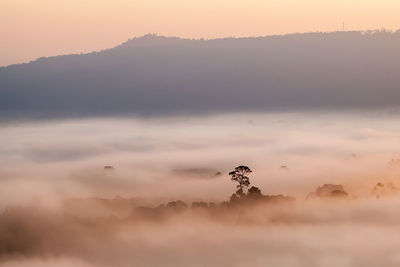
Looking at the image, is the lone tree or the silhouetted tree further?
the silhouetted tree

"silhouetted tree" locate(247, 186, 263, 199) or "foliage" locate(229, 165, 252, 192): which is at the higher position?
"foliage" locate(229, 165, 252, 192)

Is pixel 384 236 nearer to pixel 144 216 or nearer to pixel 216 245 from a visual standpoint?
pixel 216 245

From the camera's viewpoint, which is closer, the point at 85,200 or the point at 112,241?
the point at 112,241

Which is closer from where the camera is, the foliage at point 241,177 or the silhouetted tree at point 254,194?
the foliage at point 241,177

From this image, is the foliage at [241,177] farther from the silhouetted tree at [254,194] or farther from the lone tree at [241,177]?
the silhouetted tree at [254,194]

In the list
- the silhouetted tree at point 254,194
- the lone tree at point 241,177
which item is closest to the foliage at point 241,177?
the lone tree at point 241,177

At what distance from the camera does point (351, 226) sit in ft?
398

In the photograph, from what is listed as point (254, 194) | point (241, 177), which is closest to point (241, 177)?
point (241, 177)

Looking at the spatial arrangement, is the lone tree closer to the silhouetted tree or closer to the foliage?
the foliage

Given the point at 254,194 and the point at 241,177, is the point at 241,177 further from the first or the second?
the point at 254,194

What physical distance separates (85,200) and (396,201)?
55.1 m

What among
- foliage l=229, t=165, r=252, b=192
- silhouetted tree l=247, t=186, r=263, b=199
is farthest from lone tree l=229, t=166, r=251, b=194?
silhouetted tree l=247, t=186, r=263, b=199

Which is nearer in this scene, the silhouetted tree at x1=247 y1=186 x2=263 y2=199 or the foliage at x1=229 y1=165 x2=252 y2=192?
the foliage at x1=229 y1=165 x2=252 y2=192

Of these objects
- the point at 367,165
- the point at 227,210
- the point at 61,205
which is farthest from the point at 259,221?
the point at 367,165
